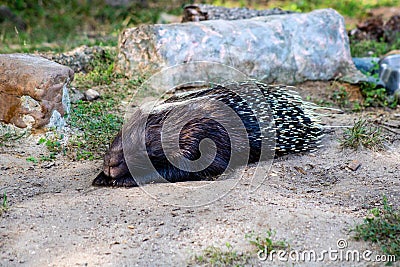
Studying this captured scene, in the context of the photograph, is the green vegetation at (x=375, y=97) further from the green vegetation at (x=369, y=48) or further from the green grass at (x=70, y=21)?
the green grass at (x=70, y=21)

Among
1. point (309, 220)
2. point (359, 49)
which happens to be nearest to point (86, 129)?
point (309, 220)

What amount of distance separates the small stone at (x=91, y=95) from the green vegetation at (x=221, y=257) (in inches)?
119

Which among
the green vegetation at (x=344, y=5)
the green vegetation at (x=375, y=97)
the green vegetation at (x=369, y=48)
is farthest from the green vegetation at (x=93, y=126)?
the green vegetation at (x=344, y=5)

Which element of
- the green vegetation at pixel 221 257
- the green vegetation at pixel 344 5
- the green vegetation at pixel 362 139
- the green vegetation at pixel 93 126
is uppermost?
the green vegetation at pixel 221 257

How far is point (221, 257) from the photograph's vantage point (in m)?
3.12

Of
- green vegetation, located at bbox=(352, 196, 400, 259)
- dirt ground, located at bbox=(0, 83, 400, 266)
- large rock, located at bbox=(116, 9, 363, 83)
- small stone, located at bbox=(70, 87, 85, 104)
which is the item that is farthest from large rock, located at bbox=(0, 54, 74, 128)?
green vegetation, located at bbox=(352, 196, 400, 259)

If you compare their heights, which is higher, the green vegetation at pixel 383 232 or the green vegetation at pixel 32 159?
the green vegetation at pixel 383 232

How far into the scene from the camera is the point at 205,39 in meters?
6.30

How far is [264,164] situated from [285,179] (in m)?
0.28

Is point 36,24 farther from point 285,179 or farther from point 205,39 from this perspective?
point 285,179

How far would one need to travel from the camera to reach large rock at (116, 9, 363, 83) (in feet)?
20.4

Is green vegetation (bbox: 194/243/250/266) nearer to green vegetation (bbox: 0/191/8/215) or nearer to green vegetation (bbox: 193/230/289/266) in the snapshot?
green vegetation (bbox: 193/230/289/266)
